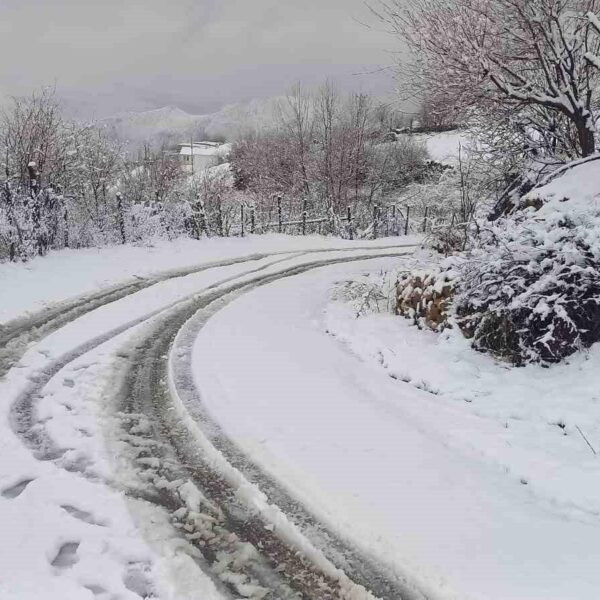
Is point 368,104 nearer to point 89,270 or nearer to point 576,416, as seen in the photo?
point 89,270

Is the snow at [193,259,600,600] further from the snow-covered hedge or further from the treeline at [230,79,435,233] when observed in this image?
the treeline at [230,79,435,233]

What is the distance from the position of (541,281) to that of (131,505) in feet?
16.2

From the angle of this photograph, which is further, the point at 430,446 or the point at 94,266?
the point at 94,266

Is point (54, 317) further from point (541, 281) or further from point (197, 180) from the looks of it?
point (197, 180)

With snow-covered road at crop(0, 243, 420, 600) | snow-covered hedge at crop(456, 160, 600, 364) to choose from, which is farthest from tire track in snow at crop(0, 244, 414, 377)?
snow-covered hedge at crop(456, 160, 600, 364)

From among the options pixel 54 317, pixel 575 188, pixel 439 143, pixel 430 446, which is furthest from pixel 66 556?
pixel 439 143

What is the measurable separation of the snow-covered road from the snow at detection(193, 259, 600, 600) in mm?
330

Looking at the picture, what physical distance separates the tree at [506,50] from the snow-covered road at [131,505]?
644 centimetres

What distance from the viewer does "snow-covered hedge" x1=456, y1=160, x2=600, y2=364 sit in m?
6.07

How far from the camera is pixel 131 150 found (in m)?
34.7

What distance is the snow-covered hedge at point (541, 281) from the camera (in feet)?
19.9

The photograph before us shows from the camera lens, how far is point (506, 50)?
8625 millimetres

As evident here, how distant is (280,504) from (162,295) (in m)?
7.03

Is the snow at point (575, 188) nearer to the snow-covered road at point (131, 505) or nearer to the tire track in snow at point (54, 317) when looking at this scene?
the snow-covered road at point (131, 505)
